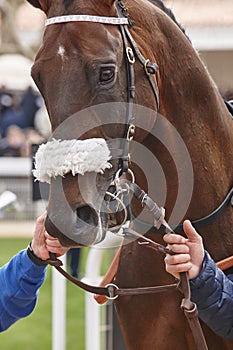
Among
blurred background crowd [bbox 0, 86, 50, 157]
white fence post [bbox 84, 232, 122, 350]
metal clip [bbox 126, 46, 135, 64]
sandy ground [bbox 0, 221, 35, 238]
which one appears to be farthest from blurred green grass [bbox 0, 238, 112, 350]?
blurred background crowd [bbox 0, 86, 50, 157]

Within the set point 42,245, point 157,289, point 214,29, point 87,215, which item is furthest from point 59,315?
point 214,29

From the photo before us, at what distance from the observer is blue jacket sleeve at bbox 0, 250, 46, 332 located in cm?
312

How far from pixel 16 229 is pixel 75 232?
407 inches

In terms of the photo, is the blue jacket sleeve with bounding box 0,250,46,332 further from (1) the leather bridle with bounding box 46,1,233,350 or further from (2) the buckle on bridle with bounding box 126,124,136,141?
(2) the buckle on bridle with bounding box 126,124,136,141

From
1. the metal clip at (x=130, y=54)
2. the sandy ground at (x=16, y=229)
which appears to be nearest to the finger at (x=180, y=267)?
the metal clip at (x=130, y=54)

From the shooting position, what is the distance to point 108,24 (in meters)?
2.62

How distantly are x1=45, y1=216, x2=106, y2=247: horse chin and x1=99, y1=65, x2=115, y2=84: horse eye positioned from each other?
0.42m

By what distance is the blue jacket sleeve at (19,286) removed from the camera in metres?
3.12

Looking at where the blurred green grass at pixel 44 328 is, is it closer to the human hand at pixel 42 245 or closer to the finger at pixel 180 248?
the human hand at pixel 42 245

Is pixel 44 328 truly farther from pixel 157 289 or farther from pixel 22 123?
pixel 22 123

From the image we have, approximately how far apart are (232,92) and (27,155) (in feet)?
32.7

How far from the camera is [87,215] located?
98.0 inches

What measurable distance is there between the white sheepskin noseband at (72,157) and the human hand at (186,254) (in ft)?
1.03

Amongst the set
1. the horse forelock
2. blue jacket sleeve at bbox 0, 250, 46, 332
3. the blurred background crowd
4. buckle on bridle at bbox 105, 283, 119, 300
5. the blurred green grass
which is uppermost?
the horse forelock
